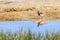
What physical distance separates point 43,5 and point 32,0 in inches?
81.6

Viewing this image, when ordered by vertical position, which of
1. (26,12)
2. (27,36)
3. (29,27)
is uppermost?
(27,36)

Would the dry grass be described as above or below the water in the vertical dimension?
below

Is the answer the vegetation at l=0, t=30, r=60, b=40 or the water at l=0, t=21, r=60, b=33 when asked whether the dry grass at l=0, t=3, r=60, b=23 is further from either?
the vegetation at l=0, t=30, r=60, b=40

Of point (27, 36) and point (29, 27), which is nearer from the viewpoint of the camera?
point (27, 36)

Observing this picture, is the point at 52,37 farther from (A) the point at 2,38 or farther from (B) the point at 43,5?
(B) the point at 43,5

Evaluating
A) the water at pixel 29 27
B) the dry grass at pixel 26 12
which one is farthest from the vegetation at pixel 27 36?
the dry grass at pixel 26 12

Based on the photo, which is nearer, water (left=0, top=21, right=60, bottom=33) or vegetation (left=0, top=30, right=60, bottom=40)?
vegetation (left=0, top=30, right=60, bottom=40)

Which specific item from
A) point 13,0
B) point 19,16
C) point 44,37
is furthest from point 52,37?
point 13,0

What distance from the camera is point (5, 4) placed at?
19094 millimetres

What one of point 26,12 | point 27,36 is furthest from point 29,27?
point 26,12

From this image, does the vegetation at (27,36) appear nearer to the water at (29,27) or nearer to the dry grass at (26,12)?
the water at (29,27)

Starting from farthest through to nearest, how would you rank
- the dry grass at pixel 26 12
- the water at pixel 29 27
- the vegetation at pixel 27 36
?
the dry grass at pixel 26 12, the water at pixel 29 27, the vegetation at pixel 27 36

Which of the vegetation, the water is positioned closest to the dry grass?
the water

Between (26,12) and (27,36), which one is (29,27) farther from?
(26,12)
